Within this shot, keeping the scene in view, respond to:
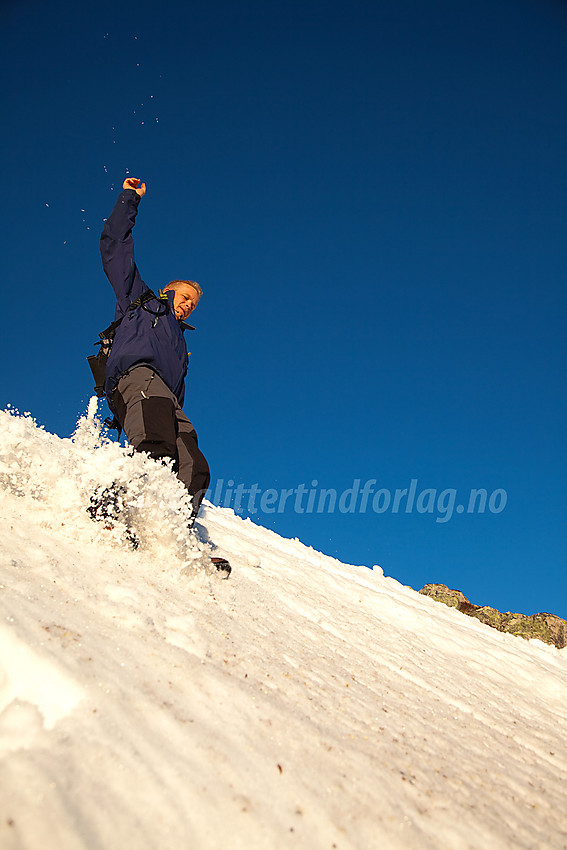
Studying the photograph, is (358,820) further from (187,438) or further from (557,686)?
(557,686)

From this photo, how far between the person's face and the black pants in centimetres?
129

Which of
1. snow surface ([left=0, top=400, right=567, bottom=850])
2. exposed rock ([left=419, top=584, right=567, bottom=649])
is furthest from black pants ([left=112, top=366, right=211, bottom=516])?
exposed rock ([left=419, top=584, right=567, bottom=649])

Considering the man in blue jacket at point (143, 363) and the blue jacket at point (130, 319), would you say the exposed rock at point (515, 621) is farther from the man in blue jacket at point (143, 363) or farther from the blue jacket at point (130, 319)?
the blue jacket at point (130, 319)

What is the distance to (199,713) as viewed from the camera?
6.83 feet

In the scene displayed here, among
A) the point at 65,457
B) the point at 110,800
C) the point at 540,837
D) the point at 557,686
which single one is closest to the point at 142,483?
the point at 65,457

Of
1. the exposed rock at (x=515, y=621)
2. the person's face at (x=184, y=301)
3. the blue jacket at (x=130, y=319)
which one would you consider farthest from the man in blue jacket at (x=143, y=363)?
the exposed rock at (x=515, y=621)

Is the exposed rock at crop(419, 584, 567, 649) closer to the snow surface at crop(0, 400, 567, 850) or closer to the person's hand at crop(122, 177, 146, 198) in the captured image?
the snow surface at crop(0, 400, 567, 850)

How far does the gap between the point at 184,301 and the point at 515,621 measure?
1204 centimetres

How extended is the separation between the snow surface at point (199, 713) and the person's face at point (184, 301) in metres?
2.11

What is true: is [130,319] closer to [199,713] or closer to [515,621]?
[199,713]

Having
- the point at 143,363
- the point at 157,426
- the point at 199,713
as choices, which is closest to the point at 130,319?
the point at 143,363

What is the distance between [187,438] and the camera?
495 cm

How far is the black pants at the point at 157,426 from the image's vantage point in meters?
4.24

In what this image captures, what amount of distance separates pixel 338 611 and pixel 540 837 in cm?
352
